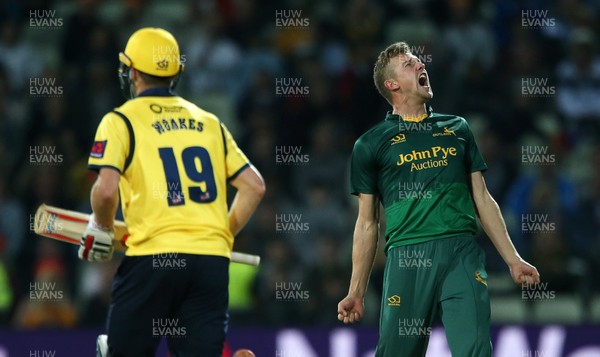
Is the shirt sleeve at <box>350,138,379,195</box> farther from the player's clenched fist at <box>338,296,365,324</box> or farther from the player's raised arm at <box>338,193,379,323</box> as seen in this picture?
the player's clenched fist at <box>338,296,365,324</box>

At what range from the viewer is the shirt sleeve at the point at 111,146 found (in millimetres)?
5770

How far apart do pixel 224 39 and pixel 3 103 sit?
8.46 ft

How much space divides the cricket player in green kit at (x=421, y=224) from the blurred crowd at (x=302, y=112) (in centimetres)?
437

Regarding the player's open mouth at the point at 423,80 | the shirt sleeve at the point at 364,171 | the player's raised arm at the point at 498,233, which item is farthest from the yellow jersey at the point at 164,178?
the player's raised arm at the point at 498,233

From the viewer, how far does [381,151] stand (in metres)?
6.45

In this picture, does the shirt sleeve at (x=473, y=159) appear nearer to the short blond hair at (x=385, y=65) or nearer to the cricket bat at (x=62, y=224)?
the short blond hair at (x=385, y=65)

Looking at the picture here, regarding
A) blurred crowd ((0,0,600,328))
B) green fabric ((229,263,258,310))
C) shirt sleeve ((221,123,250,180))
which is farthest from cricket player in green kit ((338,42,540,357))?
green fabric ((229,263,258,310))

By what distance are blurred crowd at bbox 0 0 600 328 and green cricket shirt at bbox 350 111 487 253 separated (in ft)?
14.4

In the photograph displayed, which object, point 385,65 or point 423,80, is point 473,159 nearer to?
point 423,80

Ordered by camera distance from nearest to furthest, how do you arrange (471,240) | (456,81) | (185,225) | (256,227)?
1. (185,225)
2. (471,240)
3. (256,227)
4. (456,81)

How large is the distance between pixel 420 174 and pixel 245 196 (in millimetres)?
946

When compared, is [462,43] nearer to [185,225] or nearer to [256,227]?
[256,227]

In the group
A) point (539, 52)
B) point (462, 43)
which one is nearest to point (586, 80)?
point (539, 52)

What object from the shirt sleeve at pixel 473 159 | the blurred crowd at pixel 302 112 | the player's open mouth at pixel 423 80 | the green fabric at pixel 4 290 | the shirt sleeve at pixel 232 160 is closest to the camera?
the shirt sleeve at pixel 232 160
